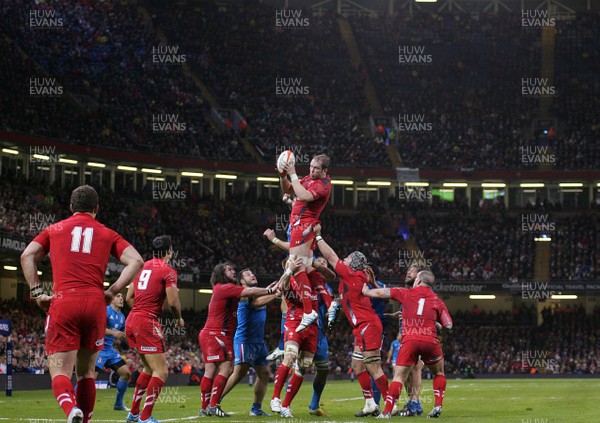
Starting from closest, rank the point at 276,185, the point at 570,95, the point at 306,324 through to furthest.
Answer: the point at 306,324 < the point at 276,185 < the point at 570,95

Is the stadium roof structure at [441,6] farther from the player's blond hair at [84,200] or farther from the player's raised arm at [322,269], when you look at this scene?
the player's blond hair at [84,200]

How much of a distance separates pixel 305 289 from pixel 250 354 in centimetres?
280

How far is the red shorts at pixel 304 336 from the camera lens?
17.2m

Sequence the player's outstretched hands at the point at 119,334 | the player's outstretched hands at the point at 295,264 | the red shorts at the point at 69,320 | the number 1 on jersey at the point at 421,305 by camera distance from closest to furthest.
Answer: the red shorts at the point at 69,320 → the player's outstretched hands at the point at 295,264 → the number 1 on jersey at the point at 421,305 → the player's outstretched hands at the point at 119,334

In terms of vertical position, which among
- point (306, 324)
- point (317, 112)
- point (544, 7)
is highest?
point (544, 7)

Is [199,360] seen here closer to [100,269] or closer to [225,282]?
[225,282]

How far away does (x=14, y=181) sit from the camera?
1982 inches

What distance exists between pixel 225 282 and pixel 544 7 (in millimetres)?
70769

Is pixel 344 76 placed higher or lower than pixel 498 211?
higher

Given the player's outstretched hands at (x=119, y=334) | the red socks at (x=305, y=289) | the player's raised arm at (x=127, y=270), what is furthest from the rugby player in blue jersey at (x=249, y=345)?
the player's raised arm at (x=127, y=270)

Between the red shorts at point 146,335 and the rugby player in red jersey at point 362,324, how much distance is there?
3.77m

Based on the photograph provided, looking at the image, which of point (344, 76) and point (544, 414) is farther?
point (344, 76)

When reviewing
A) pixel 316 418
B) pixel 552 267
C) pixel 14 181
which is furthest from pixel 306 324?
pixel 552 267

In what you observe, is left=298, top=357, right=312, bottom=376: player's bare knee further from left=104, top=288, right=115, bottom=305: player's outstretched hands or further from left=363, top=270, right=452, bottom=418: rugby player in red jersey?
left=104, top=288, right=115, bottom=305: player's outstretched hands
